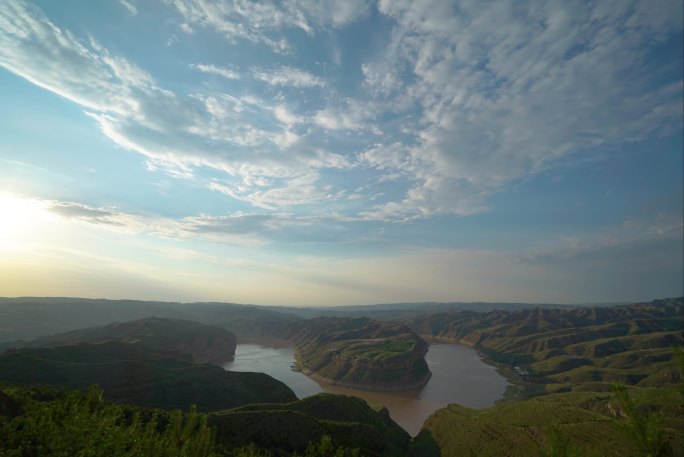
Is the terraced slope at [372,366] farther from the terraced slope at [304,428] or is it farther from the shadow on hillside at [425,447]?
the terraced slope at [304,428]

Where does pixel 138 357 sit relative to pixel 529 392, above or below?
above

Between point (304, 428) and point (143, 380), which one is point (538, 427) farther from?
point (143, 380)

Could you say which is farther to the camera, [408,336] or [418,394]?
[408,336]

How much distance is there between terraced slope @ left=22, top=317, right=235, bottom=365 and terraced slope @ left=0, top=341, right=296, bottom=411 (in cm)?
6745

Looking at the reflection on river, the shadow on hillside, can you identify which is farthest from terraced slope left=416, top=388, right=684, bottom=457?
the reflection on river

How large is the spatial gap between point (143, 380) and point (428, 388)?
93340 mm

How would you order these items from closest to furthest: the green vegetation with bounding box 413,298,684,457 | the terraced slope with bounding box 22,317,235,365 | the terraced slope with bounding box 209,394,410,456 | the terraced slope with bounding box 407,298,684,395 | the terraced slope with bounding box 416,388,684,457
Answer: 1. the green vegetation with bounding box 413,298,684,457
2. the terraced slope with bounding box 209,394,410,456
3. the terraced slope with bounding box 416,388,684,457
4. the terraced slope with bounding box 407,298,684,395
5. the terraced slope with bounding box 22,317,235,365

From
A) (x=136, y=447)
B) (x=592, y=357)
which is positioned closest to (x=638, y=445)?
(x=136, y=447)

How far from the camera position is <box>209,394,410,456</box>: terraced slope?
5353 centimetres

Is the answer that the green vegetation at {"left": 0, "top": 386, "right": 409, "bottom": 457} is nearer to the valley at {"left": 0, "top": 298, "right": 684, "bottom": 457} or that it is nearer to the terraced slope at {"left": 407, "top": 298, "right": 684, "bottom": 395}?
the valley at {"left": 0, "top": 298, "right": 684, "bottom": 457}

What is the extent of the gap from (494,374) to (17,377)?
154 meters

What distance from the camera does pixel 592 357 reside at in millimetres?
157125

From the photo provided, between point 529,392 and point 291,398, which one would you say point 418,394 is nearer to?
point 529,392

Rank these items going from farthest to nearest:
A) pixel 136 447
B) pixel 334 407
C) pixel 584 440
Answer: pixel 334 407 → pixel 584 440 → pixel 136 447
